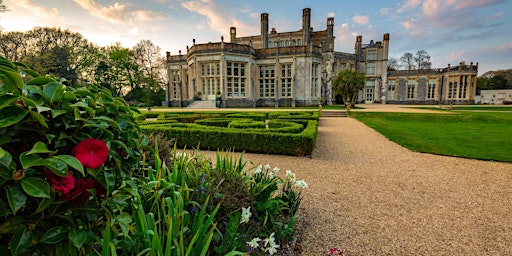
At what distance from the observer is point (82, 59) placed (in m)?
34.8

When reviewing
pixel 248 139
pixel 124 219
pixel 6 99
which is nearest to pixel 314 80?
pixel 248 139

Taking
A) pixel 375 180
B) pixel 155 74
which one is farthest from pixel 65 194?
pixel 155 74

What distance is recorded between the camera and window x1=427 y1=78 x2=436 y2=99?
4109 cm

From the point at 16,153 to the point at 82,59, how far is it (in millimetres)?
42062

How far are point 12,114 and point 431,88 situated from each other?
50831mm

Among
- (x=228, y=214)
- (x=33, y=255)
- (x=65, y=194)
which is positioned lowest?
(x=228, y=214)

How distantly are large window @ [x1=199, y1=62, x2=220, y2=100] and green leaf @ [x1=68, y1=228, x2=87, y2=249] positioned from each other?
2778 centimetres

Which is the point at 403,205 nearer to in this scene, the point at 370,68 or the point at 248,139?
the point at 248,139

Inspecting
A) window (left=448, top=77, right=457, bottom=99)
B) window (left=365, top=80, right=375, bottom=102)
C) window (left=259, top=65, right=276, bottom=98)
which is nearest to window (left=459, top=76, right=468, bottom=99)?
window (left=448, top=77, right=457, bottom=99)

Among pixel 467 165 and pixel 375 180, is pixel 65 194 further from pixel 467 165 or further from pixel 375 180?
pixel 467 165

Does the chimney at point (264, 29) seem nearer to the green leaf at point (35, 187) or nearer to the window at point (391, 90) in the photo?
the window at point (391, 90)

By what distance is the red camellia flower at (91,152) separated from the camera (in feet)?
3.27

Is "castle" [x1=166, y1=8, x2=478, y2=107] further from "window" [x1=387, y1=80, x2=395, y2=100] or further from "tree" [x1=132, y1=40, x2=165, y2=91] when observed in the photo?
"tree" [x1=132, y1=40, x2=165, y2=91]

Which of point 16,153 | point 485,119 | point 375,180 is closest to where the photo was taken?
point 16,153
